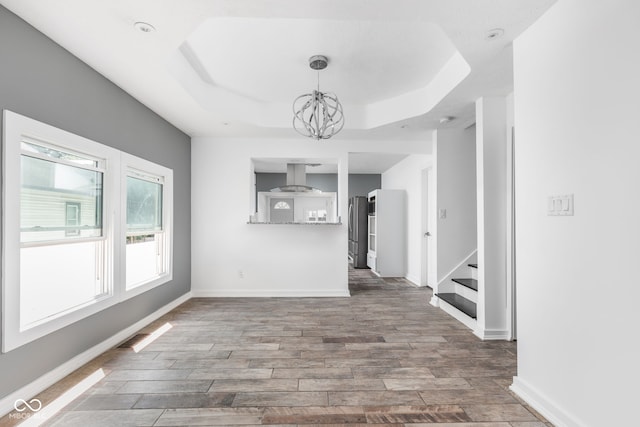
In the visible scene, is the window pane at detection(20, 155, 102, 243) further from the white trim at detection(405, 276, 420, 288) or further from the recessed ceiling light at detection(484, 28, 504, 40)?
the white trim at detection(405, 276, 420, 288)

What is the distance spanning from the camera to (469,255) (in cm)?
411

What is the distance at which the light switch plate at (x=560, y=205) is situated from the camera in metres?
1.68

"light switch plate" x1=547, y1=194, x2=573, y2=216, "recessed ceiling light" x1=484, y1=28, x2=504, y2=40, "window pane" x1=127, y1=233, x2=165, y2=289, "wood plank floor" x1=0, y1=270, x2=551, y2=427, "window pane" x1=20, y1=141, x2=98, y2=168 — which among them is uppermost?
"recessed ceiling light" x1=484, y1=28, x2=504, y2=40

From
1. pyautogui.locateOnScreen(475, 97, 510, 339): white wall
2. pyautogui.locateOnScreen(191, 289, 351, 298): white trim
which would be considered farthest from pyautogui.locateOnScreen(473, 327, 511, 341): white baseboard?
pyautogui.locateOnScreen(191, 289, 351, 298): white trim

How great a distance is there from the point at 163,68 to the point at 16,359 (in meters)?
2.23

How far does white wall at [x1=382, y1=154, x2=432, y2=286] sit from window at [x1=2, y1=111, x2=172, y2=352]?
424 centimetres

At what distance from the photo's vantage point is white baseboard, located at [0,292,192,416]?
1.85 meters

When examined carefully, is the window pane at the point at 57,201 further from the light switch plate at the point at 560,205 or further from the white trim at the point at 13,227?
the light switch plate at the point at 560,205

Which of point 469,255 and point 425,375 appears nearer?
point 425,375

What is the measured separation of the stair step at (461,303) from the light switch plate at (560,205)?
1.79 m

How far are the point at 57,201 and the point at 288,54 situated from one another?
84.3 inches

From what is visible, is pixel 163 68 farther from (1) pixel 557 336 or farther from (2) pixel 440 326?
(2) pixel 440 326

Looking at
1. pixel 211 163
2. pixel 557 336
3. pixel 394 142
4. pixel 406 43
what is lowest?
pixel 557 336

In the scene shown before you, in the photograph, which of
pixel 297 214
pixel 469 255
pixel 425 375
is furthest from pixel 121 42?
pixel 297 214
